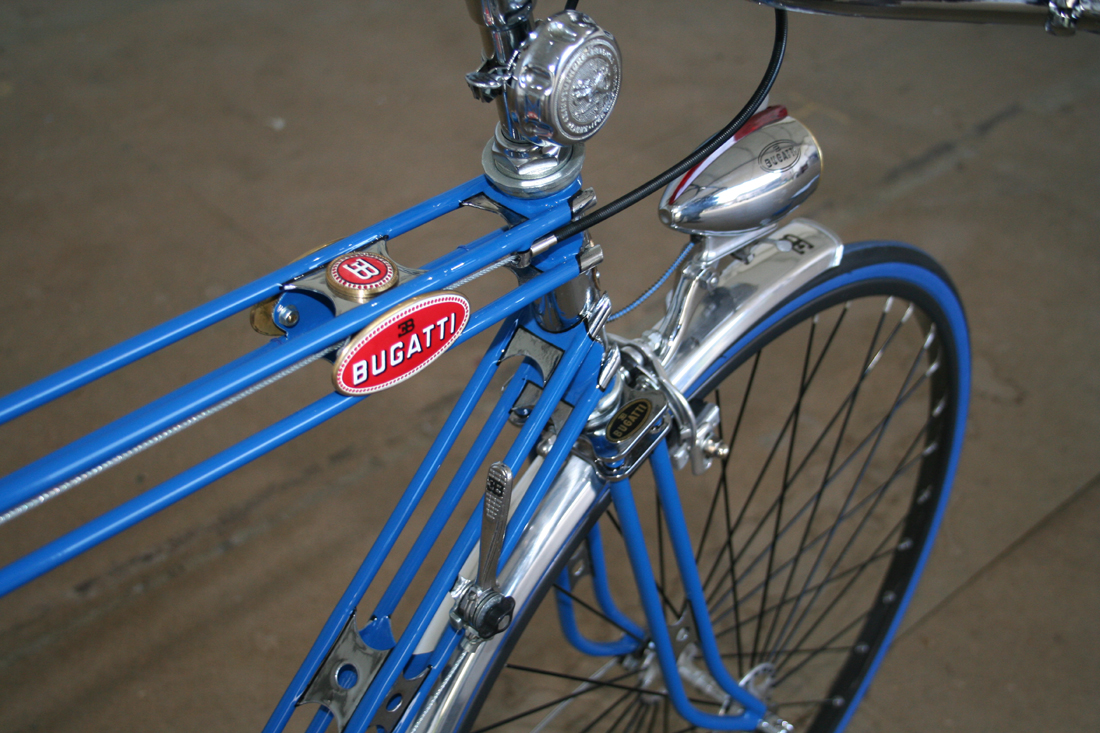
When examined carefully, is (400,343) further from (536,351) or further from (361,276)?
(536,351)

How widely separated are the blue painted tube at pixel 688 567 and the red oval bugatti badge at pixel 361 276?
31 centimetres

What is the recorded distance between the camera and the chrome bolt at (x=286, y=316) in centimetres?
54

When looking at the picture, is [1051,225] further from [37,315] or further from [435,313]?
[37,315]

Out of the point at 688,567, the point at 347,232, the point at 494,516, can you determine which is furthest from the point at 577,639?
the point at 347,232

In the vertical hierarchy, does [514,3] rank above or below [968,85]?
A: above

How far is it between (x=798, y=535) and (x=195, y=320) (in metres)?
1.20

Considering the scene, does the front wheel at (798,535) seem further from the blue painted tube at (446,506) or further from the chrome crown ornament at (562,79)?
the chrome crown ornament at (562,79)

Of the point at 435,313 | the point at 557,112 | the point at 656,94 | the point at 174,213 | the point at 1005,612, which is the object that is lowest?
the point at 1005,612

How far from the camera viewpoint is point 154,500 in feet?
1.41

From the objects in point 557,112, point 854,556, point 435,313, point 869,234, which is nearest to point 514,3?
point 557,112

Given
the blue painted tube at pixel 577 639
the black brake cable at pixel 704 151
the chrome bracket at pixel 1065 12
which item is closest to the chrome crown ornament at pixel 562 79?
the black brake cable at pixel 704 151

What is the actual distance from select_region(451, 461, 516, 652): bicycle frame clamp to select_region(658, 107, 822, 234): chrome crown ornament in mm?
260

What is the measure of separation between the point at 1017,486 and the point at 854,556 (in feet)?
1.19

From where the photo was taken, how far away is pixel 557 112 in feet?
1.64
